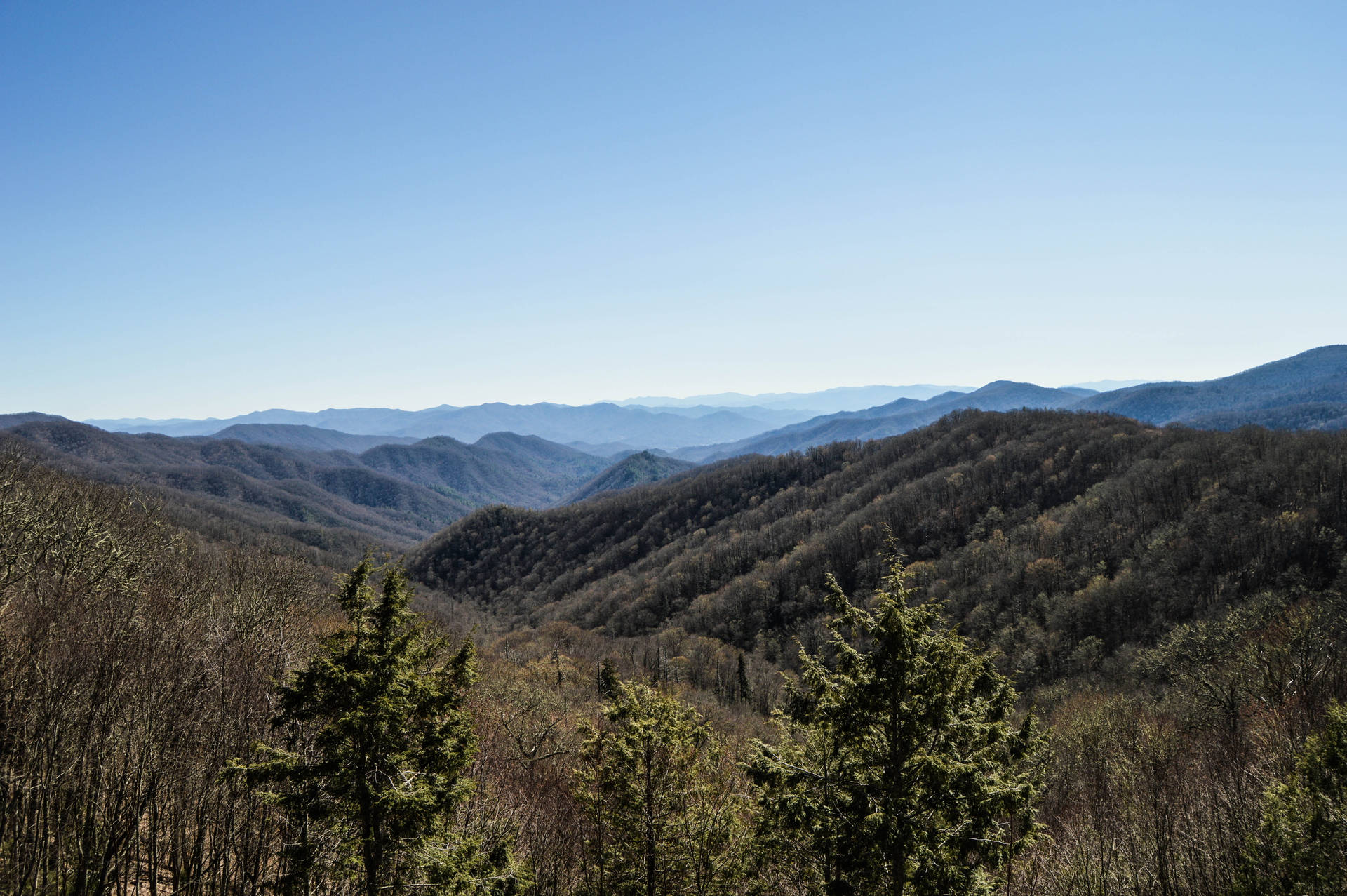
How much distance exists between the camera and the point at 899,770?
12.3m

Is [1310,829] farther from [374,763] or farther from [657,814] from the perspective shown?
[374,763]

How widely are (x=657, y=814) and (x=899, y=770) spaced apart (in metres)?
7.79

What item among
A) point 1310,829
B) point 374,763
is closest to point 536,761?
point 374,763

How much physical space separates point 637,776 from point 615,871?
301 cm

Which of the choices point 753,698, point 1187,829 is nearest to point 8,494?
point 1187,829

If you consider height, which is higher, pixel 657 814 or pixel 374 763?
pixel 374 763

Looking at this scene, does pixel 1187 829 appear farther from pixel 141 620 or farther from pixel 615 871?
pixel 141 620

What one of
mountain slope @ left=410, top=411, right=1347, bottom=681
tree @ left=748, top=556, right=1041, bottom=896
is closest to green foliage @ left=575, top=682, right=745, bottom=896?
tree @ left=748, top=556, right=1041, bottom=896

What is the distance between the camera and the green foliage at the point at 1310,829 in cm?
1564

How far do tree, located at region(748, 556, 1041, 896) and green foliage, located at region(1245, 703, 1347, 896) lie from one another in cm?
828

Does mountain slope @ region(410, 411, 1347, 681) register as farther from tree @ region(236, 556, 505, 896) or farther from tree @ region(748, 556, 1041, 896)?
tree @ region(236, 556, 505, 896)

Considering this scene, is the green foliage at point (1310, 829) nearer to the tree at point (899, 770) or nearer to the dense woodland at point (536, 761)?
the dense woodland at point (536, 761)

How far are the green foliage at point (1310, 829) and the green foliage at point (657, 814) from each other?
45.5 feet

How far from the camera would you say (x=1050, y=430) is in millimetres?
196500
